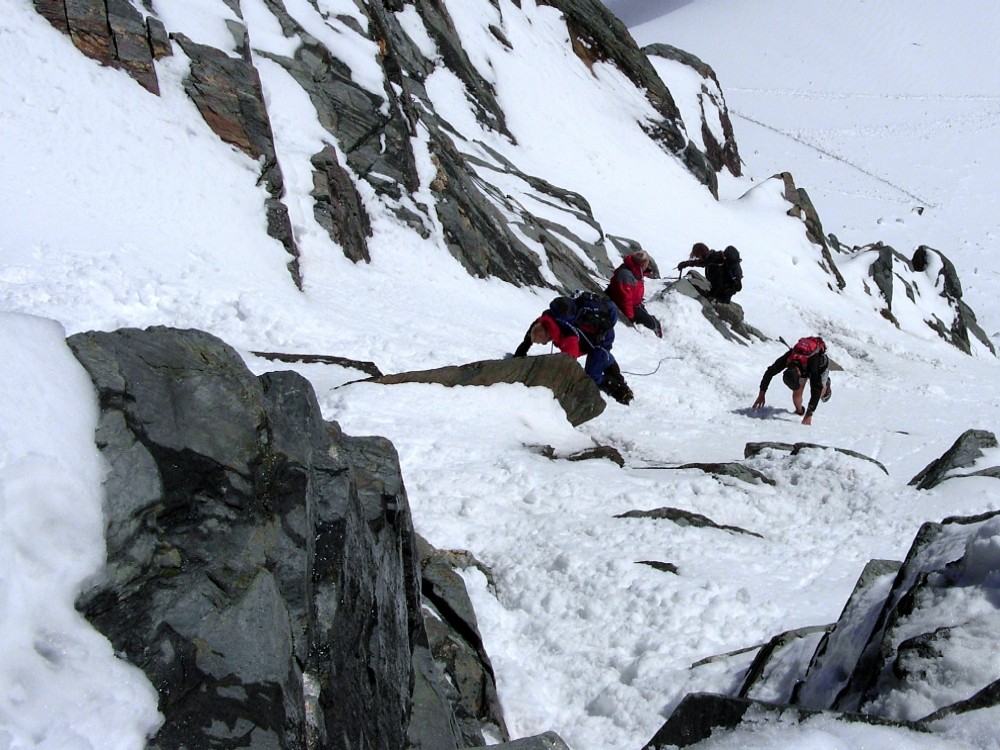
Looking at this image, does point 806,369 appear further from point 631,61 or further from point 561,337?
point 631,61

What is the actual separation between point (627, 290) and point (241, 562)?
12.1m

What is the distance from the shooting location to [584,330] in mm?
11102

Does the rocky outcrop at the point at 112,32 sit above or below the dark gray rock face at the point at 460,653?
above

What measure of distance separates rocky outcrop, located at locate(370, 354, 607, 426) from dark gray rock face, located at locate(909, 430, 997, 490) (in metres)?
3.50

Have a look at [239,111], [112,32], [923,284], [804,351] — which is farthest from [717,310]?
[923,284]

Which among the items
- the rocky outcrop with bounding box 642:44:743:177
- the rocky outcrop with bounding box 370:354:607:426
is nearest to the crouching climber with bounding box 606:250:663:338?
the rocky outcrop with bounding box 370:354:607:426

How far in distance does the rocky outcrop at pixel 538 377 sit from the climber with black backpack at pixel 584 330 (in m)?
1.07

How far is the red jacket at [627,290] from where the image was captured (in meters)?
14.4

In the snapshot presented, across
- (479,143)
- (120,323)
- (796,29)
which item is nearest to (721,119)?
(479,143)

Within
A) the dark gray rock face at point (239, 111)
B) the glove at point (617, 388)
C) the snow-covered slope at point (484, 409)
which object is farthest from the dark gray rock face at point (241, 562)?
the dark gray rock face at point (239, 111)

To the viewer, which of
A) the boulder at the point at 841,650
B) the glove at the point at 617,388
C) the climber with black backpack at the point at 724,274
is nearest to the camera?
the boulder at the point at 841,650

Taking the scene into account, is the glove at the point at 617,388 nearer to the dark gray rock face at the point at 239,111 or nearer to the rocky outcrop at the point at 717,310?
the dark gray rock face at the point at 239,111

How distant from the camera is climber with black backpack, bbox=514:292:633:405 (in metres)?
10.9

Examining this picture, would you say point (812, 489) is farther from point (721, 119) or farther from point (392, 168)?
point (721, 119)
